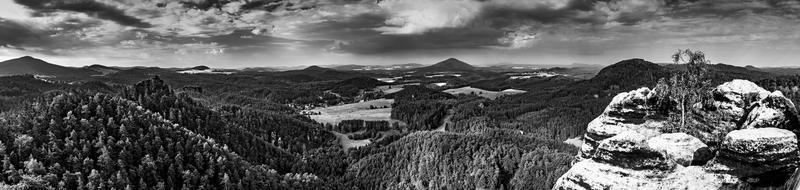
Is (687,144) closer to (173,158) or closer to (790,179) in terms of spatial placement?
(790,179)

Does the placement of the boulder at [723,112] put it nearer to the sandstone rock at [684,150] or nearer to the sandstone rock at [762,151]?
the sandstone rock at [684,150]

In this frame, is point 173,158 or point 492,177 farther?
point 492,177

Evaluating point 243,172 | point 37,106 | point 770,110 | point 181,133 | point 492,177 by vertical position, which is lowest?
point 492,177

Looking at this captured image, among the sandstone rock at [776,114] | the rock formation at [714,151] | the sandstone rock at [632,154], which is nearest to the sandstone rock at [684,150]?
the rock formation at [714,151]

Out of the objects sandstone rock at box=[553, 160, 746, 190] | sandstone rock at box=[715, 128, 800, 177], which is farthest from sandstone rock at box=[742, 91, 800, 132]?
sandstone rock at box=[553, 160, 746, 190]

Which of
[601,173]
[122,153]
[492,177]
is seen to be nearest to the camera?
[601,173]

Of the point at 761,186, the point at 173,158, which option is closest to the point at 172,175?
the point at 173,158
